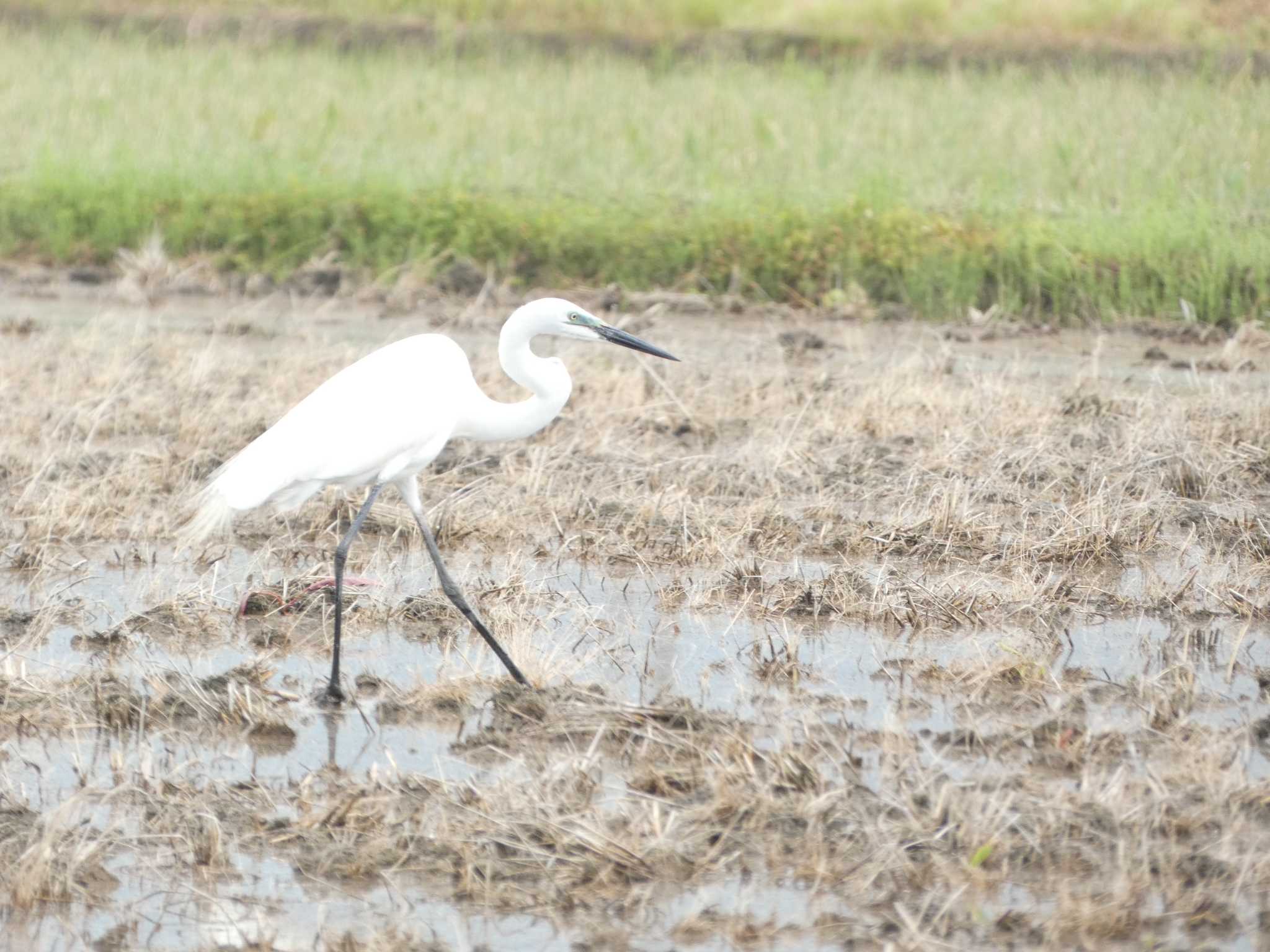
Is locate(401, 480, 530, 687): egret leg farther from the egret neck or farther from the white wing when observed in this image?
the egret neck

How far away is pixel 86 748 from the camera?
3.76 m

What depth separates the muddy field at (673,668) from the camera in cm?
304

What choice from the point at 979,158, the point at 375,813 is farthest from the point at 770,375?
the point at 375,813

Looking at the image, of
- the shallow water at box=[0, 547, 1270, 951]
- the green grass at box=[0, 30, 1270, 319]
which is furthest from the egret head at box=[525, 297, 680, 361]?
the green grass at box=[0, 30, 1270, 319]

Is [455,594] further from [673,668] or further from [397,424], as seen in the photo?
[673,668]

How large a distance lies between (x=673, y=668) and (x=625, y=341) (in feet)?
3.01

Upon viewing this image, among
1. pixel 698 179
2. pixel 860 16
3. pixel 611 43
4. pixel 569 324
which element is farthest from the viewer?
pixel 860 16

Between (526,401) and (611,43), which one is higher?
(611,43)

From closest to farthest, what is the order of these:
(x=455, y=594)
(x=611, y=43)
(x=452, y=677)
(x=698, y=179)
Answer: (x=452, y=677) → (x=455, y=594) → (x=698, y=179) → (x=611, y=43)

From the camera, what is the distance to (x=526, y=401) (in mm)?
4391

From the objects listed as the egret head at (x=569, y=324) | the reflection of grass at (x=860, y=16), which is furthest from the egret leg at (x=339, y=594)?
the reflection of grass at (x=860, y=16)

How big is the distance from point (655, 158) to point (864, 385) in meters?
4.16

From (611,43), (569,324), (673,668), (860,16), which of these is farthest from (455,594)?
(860,16)

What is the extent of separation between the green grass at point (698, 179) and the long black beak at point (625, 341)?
14.4 ft
